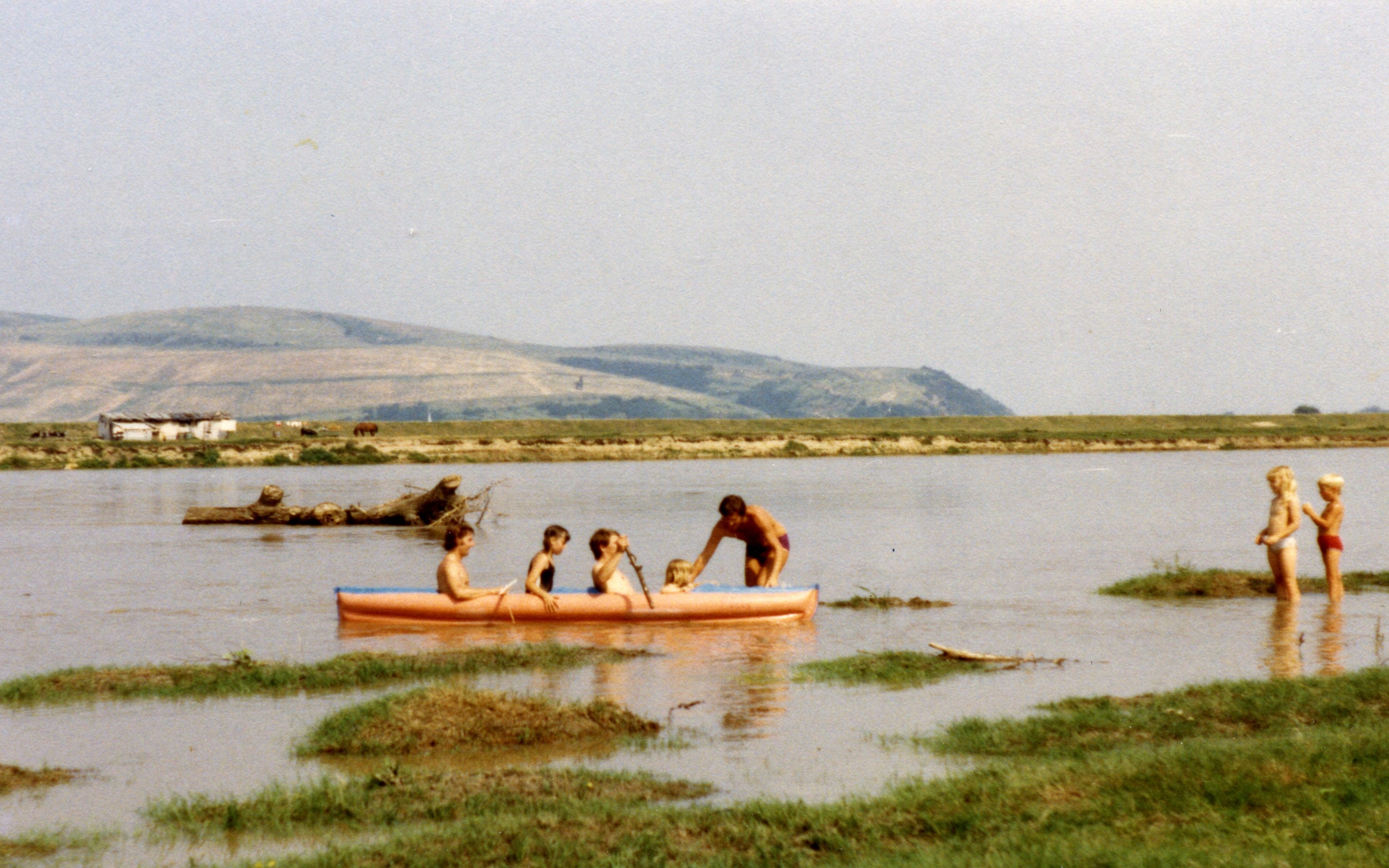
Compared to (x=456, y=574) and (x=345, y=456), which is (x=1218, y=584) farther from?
(x=345, y=456)

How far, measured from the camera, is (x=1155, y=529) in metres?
35.3

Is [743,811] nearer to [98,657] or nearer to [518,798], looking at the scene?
[518,798]

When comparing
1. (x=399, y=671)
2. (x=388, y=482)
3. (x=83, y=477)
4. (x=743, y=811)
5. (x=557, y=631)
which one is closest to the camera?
(x=743, y=811)

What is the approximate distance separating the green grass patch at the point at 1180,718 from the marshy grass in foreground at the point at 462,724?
2.75 metres

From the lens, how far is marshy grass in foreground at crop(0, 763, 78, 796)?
10422mm

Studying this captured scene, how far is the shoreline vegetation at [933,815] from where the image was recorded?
7777 mm

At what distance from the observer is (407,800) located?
30.9ft

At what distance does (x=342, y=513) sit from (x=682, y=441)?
57.5 meters

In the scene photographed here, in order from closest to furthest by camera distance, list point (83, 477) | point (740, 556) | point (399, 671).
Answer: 1. point (399, 671)
2. point (740, 556)
3. point (83, 477)

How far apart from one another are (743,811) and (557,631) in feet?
32.8

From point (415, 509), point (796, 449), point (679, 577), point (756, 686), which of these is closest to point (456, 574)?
point (679, 577)

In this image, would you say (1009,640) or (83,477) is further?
(83,477)

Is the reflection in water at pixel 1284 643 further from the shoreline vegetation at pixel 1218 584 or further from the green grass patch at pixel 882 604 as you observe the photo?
the green grass patch at pixel 882 604

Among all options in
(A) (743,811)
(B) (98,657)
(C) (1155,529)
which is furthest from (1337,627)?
(C) (1155,529)
